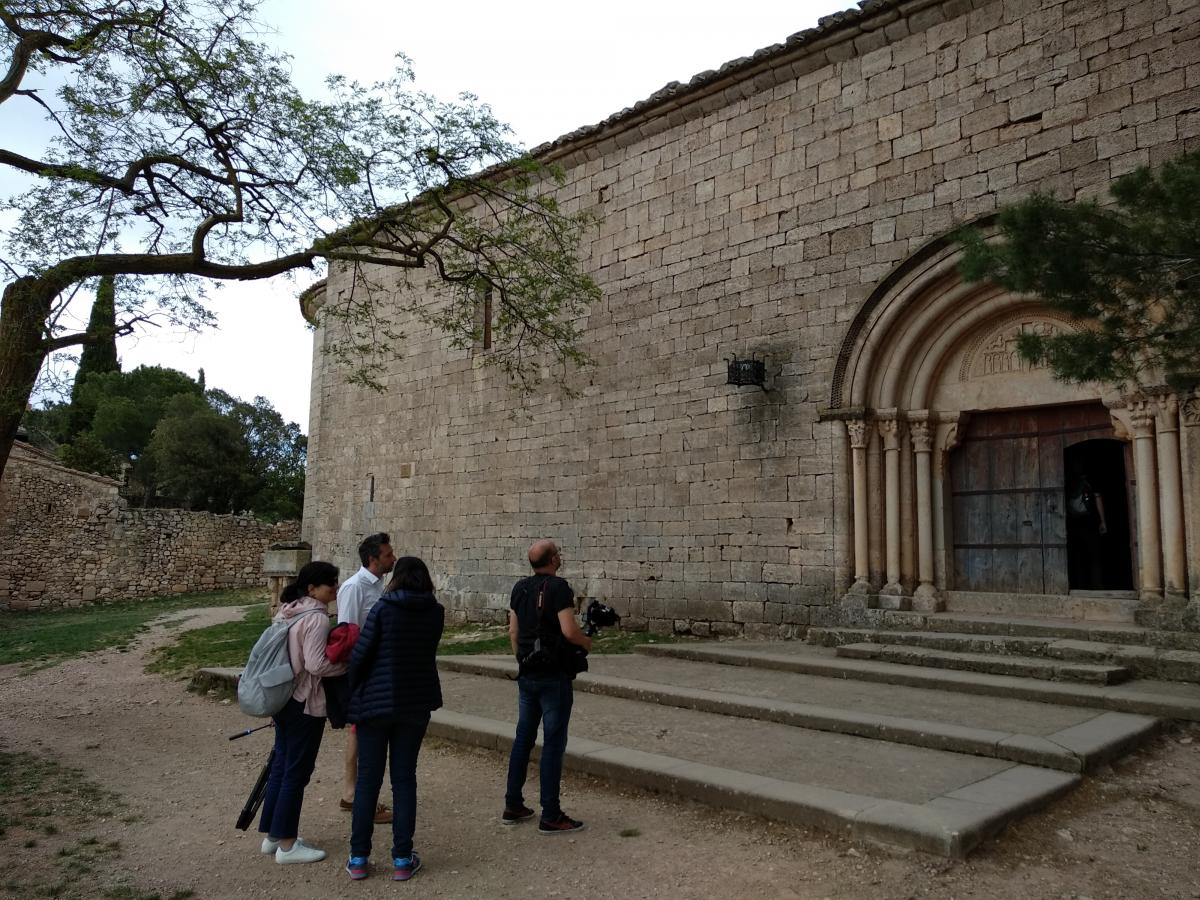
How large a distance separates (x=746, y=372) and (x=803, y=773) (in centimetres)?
550

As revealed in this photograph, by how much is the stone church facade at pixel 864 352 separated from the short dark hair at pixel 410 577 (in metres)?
5.83

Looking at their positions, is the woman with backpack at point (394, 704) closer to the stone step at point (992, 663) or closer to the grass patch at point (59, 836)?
the grass patch at point (59, 836)

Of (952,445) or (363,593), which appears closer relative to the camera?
(363,593)

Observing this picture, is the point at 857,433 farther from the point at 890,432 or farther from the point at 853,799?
the point at 853,799

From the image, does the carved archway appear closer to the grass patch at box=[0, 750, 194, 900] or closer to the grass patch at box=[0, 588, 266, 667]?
the grass patch at box=[0, 750, 194, 900]

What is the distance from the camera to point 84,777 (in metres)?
5.79

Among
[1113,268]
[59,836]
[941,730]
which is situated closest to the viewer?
[59,836]

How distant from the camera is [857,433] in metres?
8.95

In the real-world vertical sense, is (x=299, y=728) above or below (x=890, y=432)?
below

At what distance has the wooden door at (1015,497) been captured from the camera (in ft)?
27.2

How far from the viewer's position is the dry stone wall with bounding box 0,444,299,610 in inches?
858

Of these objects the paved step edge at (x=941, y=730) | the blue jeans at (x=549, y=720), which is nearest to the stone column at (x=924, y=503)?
the paved step edge at (x=941, y=730)

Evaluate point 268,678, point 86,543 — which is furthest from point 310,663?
point 86,543

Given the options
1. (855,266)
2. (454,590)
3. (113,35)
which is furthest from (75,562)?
(855,266)
